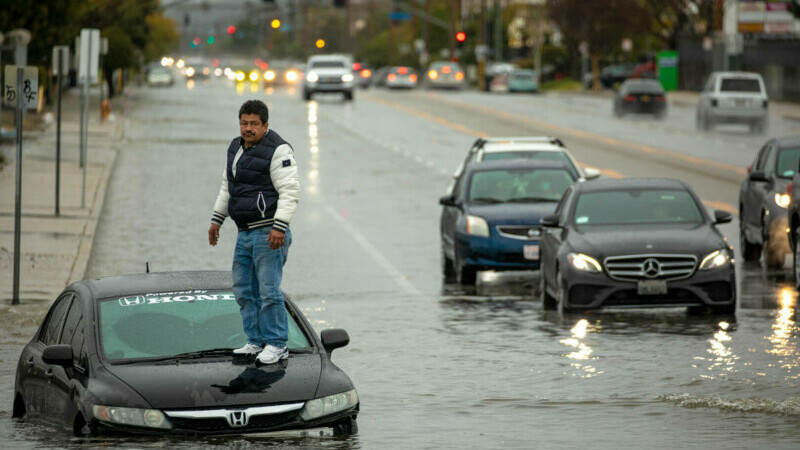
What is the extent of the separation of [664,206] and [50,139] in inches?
1260

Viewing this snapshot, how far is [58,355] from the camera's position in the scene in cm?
937

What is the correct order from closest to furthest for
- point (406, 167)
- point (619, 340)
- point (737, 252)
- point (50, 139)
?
point (619, 340) → point (737, 252) → point (406, 167) → point (50, 139)

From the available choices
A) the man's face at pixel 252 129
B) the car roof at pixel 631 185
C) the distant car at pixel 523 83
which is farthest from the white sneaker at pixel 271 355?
the distant car at pixel 523 83

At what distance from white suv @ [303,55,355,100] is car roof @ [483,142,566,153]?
5137 cm

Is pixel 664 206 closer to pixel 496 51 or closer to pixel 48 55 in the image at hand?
pixel 48 55

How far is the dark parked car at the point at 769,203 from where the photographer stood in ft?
70.2

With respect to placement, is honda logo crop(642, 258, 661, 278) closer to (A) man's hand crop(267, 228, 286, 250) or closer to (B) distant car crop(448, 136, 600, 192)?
(A) man's hand crop(267, 228, 286, 250)

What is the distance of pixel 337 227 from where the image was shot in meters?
28.3


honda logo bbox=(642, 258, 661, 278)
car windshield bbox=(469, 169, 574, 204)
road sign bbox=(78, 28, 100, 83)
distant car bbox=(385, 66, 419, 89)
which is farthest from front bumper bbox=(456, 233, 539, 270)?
distant car bbox=(385, 66, 419, 89)

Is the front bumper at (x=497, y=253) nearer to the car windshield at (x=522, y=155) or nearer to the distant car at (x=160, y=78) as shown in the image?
the car windshield at (x=522, y=155)

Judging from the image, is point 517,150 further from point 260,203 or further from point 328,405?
point 328,405

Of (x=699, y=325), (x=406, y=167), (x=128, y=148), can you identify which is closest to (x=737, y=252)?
(x=699, y=325)

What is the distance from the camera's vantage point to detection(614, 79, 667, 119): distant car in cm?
6725

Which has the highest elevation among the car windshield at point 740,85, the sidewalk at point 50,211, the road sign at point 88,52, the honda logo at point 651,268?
the road sign at point 88,52
